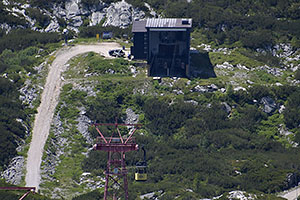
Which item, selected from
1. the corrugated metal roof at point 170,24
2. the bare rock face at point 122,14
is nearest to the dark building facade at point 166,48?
the corrugated metal roof at point 170,24

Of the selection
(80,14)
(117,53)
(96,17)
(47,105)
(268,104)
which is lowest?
(47,105)

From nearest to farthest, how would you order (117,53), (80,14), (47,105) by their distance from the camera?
1. (47,105)
2. (117,53)
3. (80,14)

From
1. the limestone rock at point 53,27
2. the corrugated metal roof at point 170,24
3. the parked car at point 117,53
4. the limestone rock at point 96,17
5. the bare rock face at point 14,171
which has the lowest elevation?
the bare rock face at point 14,171

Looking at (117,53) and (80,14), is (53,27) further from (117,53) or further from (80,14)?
(117,53)

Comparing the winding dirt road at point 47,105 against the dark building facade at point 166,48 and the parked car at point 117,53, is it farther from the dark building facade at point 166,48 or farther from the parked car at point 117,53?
the dark building facade at point 166,48

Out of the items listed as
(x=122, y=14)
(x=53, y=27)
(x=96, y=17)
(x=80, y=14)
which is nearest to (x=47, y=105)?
(x=53, y=27)
